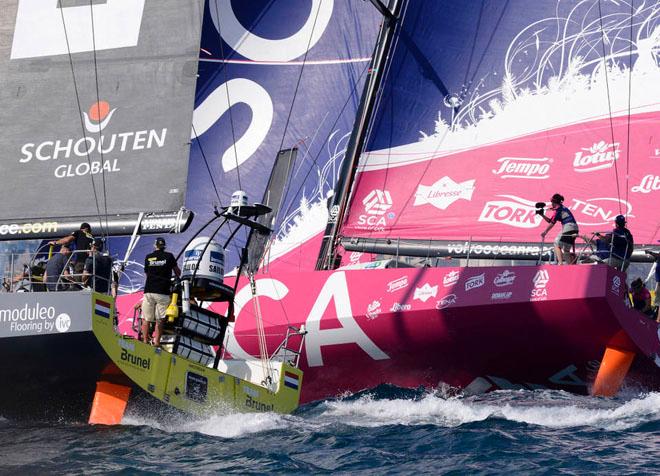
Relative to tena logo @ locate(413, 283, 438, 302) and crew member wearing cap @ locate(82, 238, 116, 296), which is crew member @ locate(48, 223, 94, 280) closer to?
Result: crew member wearing cap @ locate(82, 238, 116, 296)

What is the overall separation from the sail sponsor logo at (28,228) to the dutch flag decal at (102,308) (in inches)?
120

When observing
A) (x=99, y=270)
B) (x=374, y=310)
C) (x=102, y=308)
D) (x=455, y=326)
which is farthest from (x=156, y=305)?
(x=455, y=326)

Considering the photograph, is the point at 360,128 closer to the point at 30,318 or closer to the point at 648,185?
the point at 648,185

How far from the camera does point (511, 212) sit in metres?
13.3

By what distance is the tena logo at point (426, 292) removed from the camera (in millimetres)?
12133

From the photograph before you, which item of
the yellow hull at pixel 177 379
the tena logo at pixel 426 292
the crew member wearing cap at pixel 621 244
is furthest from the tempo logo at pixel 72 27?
the crew member wearing cap at pixel 621 244

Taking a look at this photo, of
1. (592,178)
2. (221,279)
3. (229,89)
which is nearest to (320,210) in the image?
(229,89)

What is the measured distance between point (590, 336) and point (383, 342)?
2.07m

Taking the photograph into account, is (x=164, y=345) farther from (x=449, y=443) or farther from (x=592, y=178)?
(x=592, y=178)

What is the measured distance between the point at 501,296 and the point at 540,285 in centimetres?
38

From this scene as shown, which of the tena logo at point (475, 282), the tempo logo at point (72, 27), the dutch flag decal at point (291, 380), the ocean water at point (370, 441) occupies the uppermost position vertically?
the tempo logo at point (72, 27)

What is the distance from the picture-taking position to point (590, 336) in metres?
11.5

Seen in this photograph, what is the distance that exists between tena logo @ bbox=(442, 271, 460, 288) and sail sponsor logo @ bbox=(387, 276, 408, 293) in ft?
1.47

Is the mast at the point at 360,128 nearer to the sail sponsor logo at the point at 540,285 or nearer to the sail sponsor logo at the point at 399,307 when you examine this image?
the sail sponsor logo at the point at 399,307
